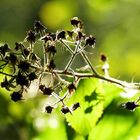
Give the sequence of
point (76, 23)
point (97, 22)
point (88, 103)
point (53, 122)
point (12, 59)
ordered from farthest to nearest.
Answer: point (97, 22), point (53, 122), point (88, 103), point (76, 23), point (12, 59)

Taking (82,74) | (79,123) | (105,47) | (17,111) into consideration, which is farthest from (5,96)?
(105,47)

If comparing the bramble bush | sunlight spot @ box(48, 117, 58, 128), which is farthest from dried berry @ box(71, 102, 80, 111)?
sunlight spot @ box(48, 117, 58, 128)

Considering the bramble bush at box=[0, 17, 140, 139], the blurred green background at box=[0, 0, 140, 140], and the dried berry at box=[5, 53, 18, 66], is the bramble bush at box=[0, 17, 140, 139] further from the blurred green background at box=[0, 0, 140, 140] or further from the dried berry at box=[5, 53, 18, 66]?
the blurred green background at box=[0, 0, 140, 140]

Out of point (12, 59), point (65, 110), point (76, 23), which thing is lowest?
point (65, 110)

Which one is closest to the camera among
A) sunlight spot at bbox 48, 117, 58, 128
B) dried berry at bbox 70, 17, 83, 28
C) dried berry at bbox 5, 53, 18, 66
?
dried berry at bbox 5, 53, 18, 66

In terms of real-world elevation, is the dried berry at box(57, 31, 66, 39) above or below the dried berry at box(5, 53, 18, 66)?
above

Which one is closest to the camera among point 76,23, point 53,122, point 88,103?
point 76,23

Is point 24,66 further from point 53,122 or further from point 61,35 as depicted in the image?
point 53,122

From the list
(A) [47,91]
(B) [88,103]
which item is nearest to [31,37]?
(A) [47,91]

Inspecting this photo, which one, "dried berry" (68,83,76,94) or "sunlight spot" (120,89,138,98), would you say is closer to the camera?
"dried berry" (68,83,76,94)
